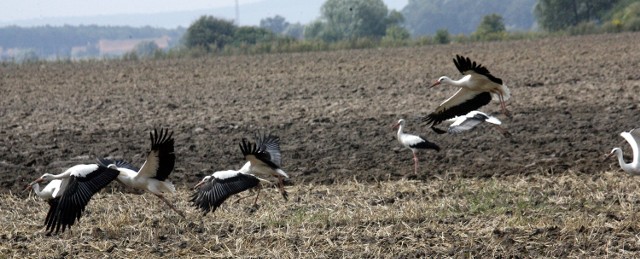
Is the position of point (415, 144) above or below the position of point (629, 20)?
above

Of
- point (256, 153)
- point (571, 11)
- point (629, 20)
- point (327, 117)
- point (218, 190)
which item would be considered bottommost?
point (571, 11)

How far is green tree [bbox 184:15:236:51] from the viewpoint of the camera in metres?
72.3

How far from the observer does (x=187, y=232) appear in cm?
→ 849

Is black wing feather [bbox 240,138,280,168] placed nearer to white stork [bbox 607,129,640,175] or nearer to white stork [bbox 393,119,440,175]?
white stork [bbox 393,119,440,175]

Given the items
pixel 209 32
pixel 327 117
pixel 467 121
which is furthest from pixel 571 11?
pixel 467 121

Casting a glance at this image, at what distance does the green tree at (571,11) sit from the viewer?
7862cm

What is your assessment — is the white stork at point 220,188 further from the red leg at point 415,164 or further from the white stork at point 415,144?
the white stork at point 415,144

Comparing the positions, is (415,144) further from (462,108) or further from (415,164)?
(462,108)

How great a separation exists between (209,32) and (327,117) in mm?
57512

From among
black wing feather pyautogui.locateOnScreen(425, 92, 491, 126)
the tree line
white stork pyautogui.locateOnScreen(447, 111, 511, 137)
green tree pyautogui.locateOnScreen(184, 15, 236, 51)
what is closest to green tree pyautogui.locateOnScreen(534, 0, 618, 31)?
the tree line

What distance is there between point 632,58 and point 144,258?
2136cm

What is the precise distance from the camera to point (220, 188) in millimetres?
8719

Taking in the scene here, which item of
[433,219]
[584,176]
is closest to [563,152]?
[584,176]

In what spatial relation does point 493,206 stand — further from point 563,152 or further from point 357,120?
point 357,120
